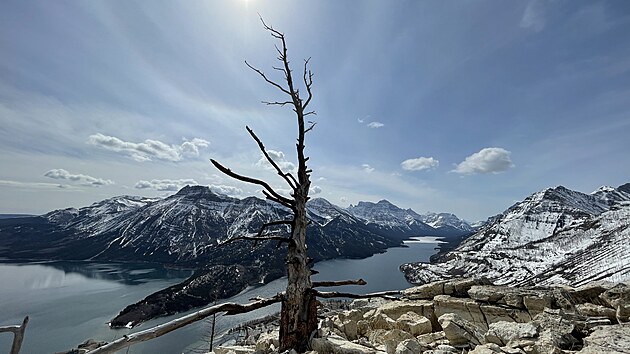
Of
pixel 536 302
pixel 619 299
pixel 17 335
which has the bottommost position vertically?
pixel 536 302

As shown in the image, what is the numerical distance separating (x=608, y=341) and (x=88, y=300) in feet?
460

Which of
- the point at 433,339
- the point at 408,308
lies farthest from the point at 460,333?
the point at 408,308

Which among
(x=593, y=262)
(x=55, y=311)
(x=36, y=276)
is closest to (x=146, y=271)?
(x=36, y=276)

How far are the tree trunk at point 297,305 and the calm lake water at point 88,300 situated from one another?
45.4 metres

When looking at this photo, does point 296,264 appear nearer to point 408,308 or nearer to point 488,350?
point 488,350

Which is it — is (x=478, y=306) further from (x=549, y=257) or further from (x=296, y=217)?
(x=549, y=257)

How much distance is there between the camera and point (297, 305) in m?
4.57

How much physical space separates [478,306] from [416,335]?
15.2 feet

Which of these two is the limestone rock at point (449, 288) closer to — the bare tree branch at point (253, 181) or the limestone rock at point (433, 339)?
the limestone rock at point (433, 339)

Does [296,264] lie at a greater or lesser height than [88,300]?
greater

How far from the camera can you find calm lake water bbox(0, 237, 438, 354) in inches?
2773

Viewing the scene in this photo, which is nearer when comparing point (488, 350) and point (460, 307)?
point (488, 350)

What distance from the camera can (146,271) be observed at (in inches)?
7072

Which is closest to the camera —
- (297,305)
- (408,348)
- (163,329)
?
(163,329)
